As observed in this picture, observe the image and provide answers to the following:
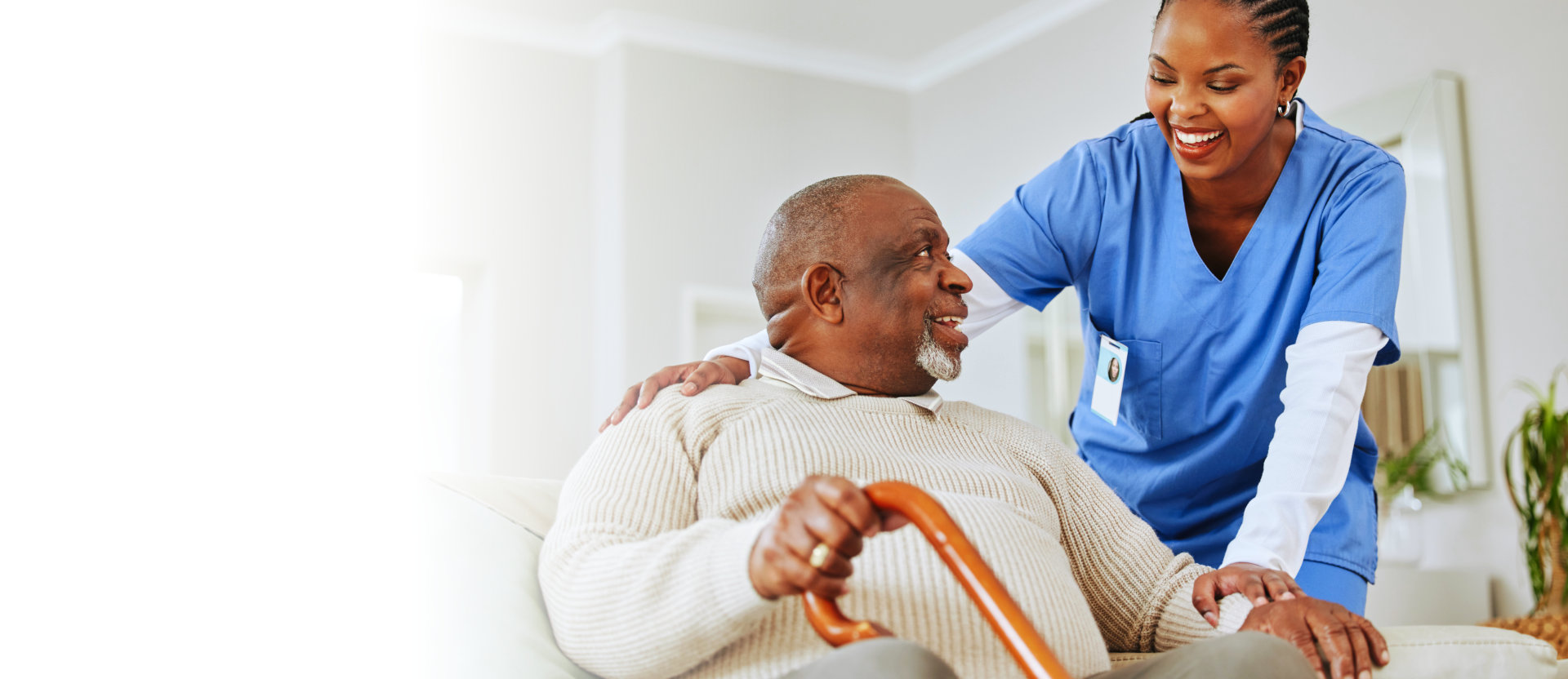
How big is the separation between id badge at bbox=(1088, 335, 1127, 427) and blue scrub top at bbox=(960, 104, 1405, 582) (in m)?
0.02

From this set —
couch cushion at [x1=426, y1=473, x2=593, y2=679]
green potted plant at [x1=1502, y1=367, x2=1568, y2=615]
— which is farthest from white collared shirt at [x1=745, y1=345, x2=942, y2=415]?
green potted plant at [x1=1502, y1=367, x2=1568, y2=615]

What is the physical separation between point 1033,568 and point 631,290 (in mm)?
3705

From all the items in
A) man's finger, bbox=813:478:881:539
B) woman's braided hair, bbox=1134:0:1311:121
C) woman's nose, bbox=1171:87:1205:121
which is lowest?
man's finger, bbox=813:478:881:539

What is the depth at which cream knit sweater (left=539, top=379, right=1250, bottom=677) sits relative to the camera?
2.96 ft

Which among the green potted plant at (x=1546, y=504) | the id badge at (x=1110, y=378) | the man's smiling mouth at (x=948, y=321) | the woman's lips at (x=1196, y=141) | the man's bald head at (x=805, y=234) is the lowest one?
the green potted plant at (x=1546, y=504)

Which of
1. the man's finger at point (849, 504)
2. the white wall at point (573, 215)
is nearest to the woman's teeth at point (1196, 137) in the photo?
the man's finger at point (849, 504)

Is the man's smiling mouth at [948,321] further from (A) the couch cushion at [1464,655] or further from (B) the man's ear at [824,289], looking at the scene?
(A) the couch cushion at [1464,655]

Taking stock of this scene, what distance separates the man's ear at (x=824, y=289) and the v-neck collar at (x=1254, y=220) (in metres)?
0.46

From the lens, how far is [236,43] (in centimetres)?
292

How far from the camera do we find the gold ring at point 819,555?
0.78m

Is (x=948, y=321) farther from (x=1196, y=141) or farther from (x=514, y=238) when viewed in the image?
(x=514, y=238)

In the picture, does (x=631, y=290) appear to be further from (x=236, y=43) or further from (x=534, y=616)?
(x=534, y=616)

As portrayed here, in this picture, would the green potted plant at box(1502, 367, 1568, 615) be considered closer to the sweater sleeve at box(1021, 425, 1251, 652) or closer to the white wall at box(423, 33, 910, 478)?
the sweater sleeve at box(1021, 425, 1251, 652)

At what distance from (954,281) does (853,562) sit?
18.7 inches
